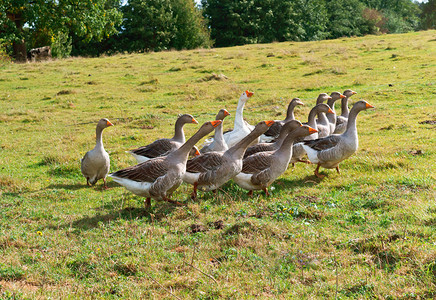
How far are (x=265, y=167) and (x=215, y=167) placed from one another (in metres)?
1.00

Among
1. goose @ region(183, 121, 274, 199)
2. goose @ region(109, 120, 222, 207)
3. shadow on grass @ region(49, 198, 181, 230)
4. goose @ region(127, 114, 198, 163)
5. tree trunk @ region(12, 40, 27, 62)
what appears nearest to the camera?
shadow on grass @ region(49, 198, 181, 230)

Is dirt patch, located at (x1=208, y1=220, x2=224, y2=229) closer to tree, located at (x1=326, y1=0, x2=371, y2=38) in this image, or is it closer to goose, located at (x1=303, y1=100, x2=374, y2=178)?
goose, located at (x1=303, y1=100, x2=374, y2=178)

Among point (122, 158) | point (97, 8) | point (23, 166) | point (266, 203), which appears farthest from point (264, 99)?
point (97, 8)

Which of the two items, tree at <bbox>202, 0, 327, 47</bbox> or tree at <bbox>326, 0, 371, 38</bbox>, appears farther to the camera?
tree at <bbox>326, 0, 371, 38</bbox>

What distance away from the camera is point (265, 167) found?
29.1ft

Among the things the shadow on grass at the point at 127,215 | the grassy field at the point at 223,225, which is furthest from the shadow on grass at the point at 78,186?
the shadow on grass at the point at 127,215

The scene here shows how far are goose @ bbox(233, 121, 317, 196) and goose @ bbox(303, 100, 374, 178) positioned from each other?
931 millimetres

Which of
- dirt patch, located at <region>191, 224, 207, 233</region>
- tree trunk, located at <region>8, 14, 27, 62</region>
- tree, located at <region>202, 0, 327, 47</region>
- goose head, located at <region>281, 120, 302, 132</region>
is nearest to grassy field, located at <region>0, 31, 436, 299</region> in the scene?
dirt patch, located at <region>191, 224, 207, 233</region>

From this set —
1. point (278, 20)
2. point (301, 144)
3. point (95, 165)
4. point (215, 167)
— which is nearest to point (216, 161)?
point (215, 167)

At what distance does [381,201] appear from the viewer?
26.1ft

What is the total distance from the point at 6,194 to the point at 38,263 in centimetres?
422

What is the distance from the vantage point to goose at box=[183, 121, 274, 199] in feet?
28.5

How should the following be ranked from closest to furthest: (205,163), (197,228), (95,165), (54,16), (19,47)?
1. (197,228)
2. (205,163)
3. (95,165)
4. (54,16)
5. (19,47)

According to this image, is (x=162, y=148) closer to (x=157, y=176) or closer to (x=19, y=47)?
(x=157, y=176)
